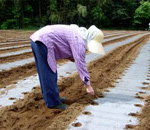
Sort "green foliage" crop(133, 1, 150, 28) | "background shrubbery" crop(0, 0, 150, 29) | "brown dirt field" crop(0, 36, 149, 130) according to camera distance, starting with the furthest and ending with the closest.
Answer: "green foliage" crop(133, 1, 150, 28)
"background shrubbery" crop(0, 0, 150, 29)
"brown dirt field" crop(0, 36, 149, 130)

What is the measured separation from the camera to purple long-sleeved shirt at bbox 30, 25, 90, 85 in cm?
243

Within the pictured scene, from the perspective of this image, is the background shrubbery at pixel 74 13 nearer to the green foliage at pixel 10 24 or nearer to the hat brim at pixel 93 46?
the green foliage at pixel 10 24

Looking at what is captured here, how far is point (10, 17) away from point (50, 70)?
35.3 metres

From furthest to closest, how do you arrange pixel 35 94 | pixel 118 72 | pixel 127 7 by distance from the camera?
pixel 127 7 → pixel 118 72 → pixel 35 94

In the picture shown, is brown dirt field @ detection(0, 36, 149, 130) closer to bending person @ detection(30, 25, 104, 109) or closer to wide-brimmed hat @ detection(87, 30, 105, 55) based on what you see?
bending person @ detection(30, 25, 104, 109)

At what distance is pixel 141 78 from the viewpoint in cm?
419

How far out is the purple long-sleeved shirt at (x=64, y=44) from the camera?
2.43 metres

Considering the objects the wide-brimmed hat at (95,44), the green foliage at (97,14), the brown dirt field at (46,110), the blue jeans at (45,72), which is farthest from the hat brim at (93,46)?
the green foliage at (97,14)

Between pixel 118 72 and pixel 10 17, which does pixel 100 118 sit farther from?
pixel 10 17

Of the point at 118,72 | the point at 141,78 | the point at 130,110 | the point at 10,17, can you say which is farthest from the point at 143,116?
the point at 10,17

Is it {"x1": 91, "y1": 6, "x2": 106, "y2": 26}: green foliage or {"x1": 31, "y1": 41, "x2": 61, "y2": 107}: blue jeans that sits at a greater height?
{"x1": 91, "y1": 6, "x2": 106, "y2": 26}: green foliage

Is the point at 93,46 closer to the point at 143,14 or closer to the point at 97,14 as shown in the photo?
the point at 97,14

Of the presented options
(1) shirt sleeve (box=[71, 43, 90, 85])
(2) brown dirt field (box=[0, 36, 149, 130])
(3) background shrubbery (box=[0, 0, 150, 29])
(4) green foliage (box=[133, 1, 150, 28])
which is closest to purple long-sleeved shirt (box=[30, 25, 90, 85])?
(1) shirt sleeve (box=[71, 43, 90, 85])

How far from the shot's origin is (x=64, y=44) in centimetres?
255
